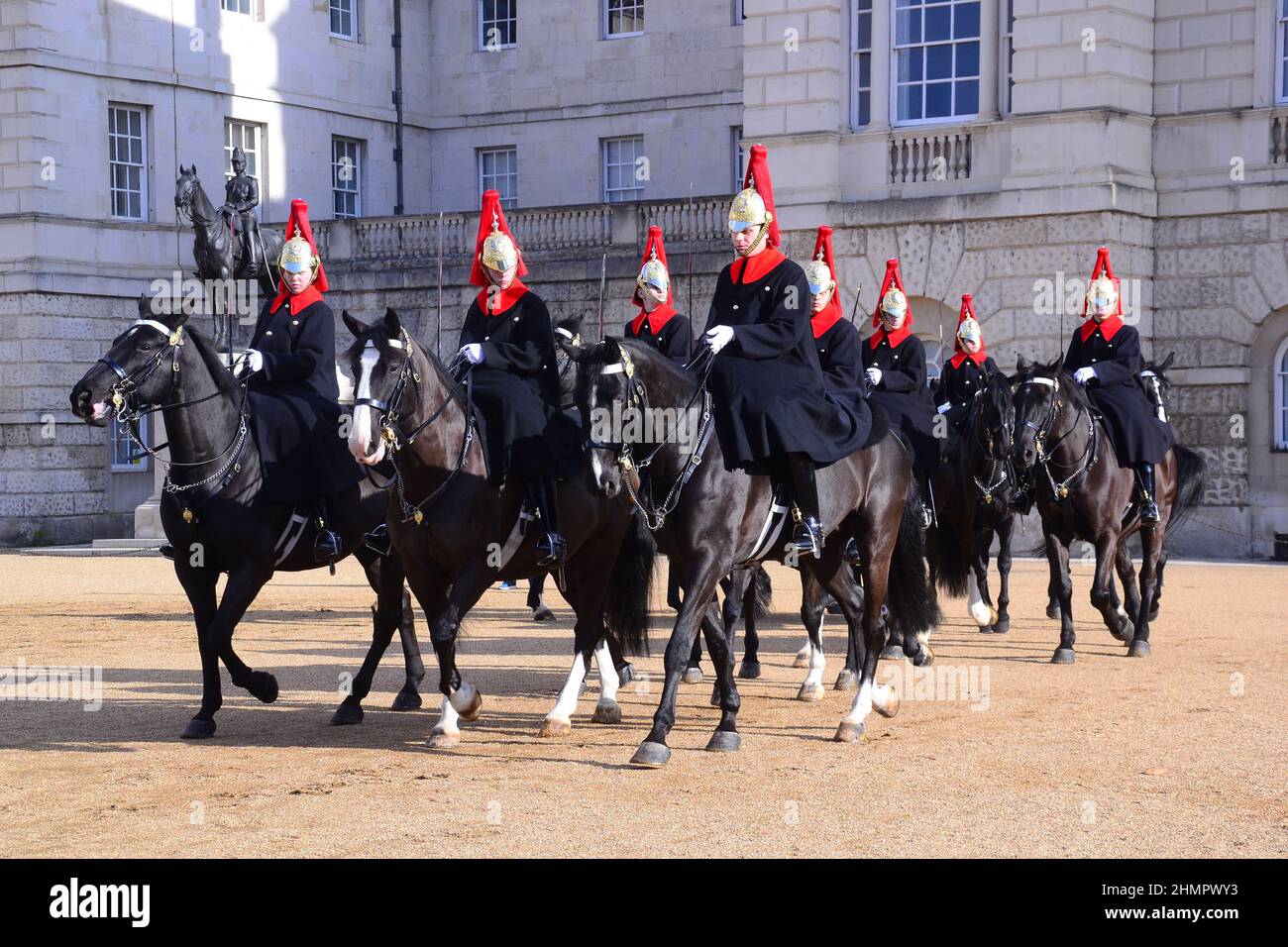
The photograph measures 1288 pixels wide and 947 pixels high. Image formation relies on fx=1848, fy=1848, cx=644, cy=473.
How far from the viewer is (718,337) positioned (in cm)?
969

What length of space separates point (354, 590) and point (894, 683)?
9989mm

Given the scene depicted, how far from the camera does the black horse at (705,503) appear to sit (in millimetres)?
9289

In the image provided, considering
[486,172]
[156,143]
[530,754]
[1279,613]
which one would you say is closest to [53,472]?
[156,143]

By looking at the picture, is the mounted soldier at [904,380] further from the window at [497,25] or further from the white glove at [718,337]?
the window at [497,25]

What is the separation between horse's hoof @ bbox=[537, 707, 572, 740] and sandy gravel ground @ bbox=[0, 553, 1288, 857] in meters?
0.07

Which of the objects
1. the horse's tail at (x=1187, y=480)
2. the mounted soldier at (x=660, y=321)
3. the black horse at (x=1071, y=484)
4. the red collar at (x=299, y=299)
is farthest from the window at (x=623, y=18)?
the red collar at (x=299, y=299)

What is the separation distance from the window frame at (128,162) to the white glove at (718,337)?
2517cm

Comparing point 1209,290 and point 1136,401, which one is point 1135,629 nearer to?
point 1136,401

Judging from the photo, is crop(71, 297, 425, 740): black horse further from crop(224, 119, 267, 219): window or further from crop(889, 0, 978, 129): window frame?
crop(224, 119, 267, 219): window

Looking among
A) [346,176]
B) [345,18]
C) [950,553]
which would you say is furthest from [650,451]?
[345,18]

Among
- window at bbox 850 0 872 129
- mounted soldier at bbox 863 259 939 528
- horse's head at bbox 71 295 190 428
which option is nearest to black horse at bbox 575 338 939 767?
Answer: horse's head at bbox 71 295 190 428

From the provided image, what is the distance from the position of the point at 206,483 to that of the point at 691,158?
1003 inches

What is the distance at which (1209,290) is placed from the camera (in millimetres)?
24156

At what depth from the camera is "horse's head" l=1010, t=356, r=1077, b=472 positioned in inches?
552
